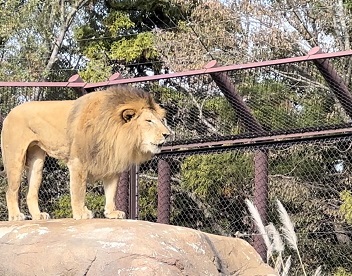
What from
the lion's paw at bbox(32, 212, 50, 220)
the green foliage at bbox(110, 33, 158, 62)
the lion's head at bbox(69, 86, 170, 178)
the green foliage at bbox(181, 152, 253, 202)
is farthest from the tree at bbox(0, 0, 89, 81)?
the lion's head at bbox(69, 86, 170, 178)

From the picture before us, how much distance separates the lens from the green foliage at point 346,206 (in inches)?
301

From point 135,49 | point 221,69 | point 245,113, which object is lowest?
point 245,113

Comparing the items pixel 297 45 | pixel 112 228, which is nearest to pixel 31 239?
pixel 112 228

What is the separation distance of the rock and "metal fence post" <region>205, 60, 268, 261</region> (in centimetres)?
115

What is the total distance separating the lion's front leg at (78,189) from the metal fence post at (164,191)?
1.27m

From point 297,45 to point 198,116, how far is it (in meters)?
5.68

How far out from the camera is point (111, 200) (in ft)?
15.3

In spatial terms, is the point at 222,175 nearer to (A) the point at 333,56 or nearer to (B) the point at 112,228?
(A) the point at 333,56

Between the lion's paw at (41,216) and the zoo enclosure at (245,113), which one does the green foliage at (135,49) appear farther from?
the lion's paw at (41,216)

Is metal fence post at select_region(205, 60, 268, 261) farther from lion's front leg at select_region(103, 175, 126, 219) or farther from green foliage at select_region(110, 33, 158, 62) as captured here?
green foliage at select_region(110, 33, 158, 62)

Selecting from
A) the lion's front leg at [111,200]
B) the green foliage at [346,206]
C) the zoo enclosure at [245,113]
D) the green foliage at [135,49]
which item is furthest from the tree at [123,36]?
the lion's front leg at [111,200]

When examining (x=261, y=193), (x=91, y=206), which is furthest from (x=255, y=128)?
(x=91, y=206)

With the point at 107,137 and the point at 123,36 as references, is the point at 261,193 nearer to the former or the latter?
the point at 107,137

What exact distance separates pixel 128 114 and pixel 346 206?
371 cm
